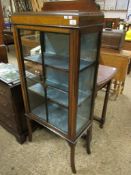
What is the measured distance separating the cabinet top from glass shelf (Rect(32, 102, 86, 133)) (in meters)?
0.79

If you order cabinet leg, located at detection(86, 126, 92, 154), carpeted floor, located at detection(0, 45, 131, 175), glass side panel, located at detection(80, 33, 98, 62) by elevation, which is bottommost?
carpeted floor, located at detection(0, 45, 131, 175)

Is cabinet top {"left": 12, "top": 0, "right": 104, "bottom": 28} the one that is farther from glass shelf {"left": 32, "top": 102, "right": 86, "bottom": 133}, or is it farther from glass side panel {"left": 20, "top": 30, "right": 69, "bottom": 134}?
glass shelf {"left": 32, "top": 102, "right": 86, "bottom": 133}

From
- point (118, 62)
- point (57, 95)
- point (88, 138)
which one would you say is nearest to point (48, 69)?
point (57, 95)

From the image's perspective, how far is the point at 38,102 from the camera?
5.35ft

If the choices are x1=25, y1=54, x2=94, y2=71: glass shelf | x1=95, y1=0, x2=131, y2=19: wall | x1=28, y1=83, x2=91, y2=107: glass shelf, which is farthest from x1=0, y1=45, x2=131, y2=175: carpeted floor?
x1=95, y1=0, x2=131, y2=19: wall

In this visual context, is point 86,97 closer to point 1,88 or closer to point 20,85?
point 20,85

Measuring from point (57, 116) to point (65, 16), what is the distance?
94 centimetres

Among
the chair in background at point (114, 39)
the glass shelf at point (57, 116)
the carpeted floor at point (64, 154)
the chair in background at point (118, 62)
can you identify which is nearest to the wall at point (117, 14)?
the chair in background at point (114, 39)

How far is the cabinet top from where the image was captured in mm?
825

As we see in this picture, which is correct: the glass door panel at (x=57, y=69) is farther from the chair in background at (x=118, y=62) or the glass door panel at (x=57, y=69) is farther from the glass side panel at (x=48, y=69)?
the chair in background at (x=118, y=62)

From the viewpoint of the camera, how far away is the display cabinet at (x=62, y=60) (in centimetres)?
89

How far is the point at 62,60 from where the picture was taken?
1.20 m

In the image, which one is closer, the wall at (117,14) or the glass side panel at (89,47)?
the glass side panel at (89,47)

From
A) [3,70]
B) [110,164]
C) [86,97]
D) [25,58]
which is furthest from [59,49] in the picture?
[110,164]
